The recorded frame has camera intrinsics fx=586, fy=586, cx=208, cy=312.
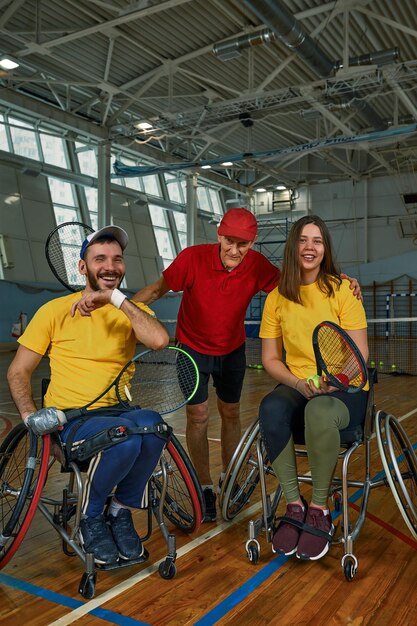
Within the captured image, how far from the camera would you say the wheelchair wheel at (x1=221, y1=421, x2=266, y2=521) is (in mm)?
2574

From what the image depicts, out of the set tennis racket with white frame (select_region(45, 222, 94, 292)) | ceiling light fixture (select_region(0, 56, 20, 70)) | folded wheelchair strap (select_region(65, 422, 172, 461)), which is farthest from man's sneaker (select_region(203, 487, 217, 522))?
ceiling light fixture (select_region(0, 56, 20, 70))

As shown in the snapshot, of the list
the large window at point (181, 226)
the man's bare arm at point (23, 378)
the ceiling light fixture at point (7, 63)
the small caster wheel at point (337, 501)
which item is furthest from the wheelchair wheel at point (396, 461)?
the large window at point (181, 226)

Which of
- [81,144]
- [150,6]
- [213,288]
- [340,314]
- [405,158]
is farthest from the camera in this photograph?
[405,158]

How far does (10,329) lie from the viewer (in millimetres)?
14359

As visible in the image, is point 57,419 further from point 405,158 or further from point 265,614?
point 405,158

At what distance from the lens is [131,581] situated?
220 cm

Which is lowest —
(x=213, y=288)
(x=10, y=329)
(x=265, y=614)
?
(x=10, y=329)

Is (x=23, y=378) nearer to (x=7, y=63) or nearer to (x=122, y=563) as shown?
(x=122, y=563)

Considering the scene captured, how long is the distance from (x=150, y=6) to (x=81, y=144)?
28.0ft

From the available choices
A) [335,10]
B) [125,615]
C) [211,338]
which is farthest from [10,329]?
[125,615]

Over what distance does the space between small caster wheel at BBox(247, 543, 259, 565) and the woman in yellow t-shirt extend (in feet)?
0.24

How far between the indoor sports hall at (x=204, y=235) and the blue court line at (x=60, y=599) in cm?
1

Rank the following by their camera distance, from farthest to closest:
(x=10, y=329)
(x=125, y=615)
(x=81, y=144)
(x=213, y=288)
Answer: (x=81, y=144) < (x=10, y=329) < (x=213, y=288) < (x=125, y=615)

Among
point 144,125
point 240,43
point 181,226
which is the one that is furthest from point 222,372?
point 181,226
